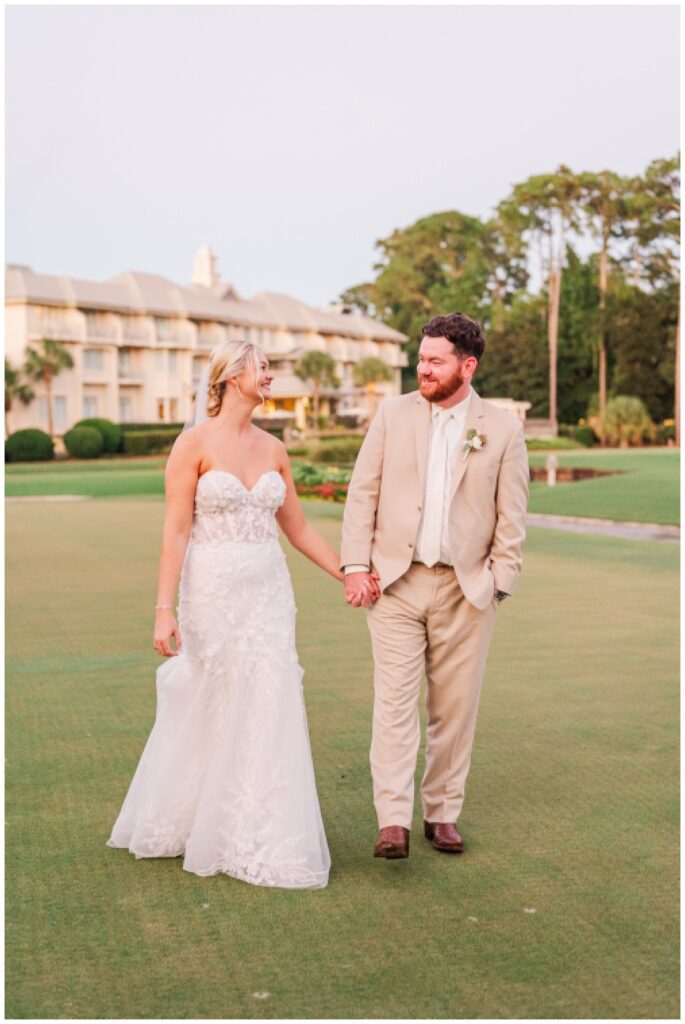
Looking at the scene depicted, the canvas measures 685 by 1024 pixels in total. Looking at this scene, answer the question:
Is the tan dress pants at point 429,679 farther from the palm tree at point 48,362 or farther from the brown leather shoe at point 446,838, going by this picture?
the palm tree at point 48,362

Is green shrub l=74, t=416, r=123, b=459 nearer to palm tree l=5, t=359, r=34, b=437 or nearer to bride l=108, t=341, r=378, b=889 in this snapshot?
palm tree l=5, t=359, r=34, b=437

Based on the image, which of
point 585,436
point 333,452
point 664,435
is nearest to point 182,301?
point 585,436

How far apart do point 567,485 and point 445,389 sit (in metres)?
29.7

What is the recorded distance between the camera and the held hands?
5.40 m

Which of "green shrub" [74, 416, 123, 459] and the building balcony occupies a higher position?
the building balcony

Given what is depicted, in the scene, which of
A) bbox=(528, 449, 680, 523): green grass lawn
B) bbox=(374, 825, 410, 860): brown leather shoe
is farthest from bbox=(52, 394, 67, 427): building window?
bbox=(374, 825, 410, 860): brown leather shoe

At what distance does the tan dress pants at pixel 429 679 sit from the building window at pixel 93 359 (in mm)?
74776

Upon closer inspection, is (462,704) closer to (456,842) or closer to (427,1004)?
(456,842)

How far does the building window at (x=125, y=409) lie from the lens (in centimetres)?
8150

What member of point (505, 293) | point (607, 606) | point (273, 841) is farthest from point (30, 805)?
point (505, 293)

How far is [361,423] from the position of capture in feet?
294

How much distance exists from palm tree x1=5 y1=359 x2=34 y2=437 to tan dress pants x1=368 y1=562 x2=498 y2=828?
223ft

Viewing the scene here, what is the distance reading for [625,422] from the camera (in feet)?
229

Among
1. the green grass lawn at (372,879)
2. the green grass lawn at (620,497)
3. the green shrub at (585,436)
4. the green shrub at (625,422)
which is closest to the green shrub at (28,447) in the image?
the green shrub at (585,436)
